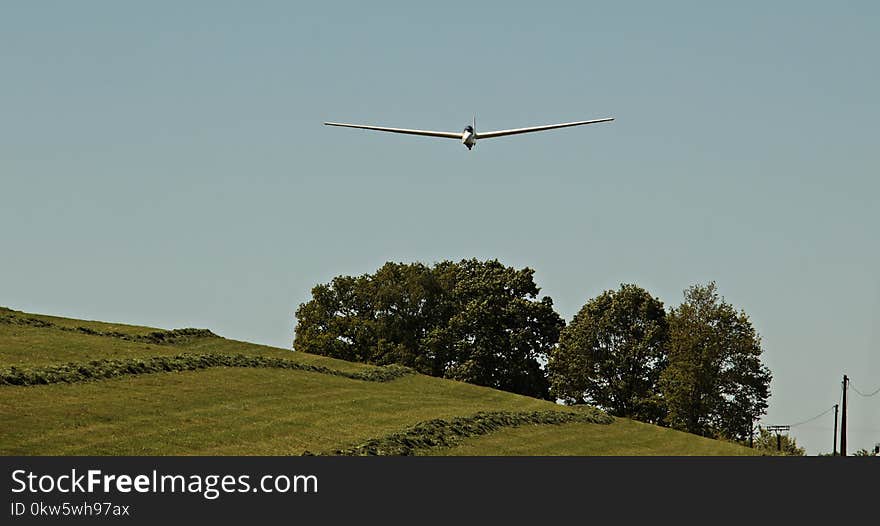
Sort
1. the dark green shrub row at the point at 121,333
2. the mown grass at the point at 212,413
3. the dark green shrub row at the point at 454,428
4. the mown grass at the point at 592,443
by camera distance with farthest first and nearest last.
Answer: the dark green shrub row at the point at 121,333, the mown grass at the point at 592,443, the dark green shrub row at the point at 454,428, the mown grass at the point at 212,413

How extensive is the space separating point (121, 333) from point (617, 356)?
5941 cm

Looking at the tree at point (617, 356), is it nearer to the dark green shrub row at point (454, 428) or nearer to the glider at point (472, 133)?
the dark green shrub row at point (454, 428)

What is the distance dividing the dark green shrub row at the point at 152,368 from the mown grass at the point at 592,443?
18.1m

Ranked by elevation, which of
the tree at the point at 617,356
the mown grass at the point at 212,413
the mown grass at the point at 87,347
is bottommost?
the mown grass at the point at 212,413

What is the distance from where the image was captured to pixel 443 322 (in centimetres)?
15612

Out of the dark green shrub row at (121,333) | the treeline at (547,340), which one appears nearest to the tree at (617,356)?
the treeline at (547,340)

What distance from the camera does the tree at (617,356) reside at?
139500 millimetres

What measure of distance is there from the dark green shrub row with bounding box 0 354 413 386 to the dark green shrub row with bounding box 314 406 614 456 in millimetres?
14704

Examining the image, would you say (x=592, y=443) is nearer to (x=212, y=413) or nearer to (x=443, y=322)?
(x=212, y=413)

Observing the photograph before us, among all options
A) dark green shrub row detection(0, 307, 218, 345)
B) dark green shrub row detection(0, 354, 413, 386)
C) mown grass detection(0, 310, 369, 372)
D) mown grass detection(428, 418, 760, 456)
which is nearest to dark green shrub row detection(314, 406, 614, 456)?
mown grass detection(428, 418, 760, 456)
